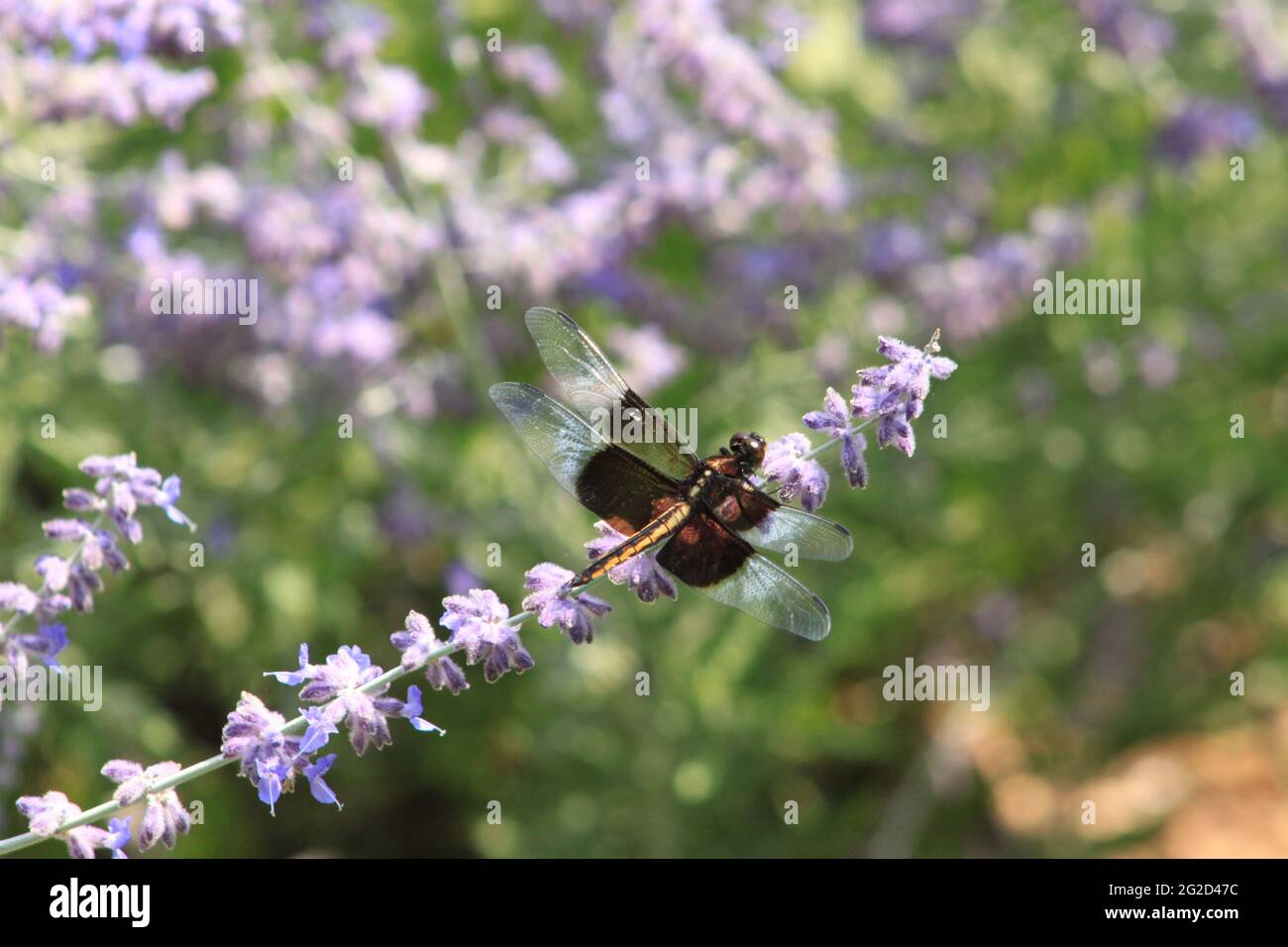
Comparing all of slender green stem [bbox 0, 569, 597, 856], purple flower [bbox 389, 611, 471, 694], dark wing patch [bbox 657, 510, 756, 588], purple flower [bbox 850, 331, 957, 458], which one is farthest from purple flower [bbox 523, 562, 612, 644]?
purple flower [bbox 850, 331, 957, 458]

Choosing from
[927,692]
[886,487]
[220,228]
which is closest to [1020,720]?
[927,692]

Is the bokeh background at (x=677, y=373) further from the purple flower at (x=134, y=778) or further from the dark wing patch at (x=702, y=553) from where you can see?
the dark wing patch at (x=702, y=553)

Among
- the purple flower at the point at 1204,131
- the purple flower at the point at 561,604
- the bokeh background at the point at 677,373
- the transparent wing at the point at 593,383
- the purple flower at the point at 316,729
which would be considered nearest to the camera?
the purple flower at the point at 316,729

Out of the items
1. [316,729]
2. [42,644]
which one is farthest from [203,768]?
[42,644]

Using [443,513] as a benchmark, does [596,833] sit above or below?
below

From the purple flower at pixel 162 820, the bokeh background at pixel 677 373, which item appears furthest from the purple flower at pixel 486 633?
the bokeh background at pixel 677 373

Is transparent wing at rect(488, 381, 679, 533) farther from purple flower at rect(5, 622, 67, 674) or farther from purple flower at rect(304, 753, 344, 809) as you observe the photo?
purple flower at rect(5, 622, 67, 674)

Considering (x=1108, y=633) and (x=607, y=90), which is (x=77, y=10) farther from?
(x=1108, y=633)
